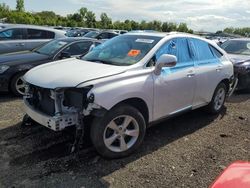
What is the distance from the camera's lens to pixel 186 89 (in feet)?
17.3

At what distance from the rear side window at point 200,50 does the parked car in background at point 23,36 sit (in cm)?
721

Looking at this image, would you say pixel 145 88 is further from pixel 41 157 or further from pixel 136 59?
pixel 41 157

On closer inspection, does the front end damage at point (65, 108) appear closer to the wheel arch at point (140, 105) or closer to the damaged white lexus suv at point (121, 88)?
the damaged white lexus suv at point (121, 88)

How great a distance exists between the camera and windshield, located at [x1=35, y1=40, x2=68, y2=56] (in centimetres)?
805

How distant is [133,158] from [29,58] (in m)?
4.32

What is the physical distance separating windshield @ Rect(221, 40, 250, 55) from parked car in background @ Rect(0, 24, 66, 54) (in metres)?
5.99

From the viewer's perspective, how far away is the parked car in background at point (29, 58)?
7.09m

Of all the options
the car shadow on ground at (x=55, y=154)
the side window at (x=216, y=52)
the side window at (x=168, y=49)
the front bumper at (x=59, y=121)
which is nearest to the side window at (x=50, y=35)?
the car shadow on ground at (x=55, y=154)

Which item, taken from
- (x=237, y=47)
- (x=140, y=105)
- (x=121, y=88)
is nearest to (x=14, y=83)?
(x=140, y=105)

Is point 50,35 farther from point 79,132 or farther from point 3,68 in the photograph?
point 79,132

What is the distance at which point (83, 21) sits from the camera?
59906 millimetres

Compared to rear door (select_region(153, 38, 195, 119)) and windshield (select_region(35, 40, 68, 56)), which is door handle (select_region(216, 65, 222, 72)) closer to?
rear door (select_region(153, 38, 195, 119))

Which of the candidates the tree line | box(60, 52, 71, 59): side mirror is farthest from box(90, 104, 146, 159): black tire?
the tree line

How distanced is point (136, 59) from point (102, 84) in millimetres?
904
